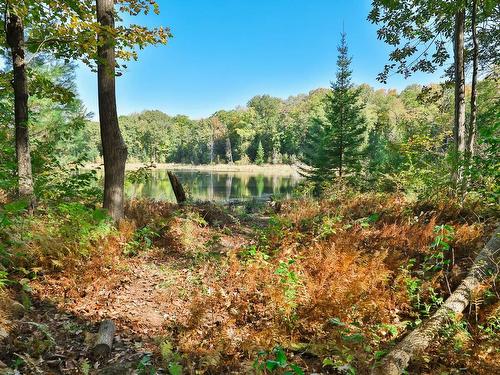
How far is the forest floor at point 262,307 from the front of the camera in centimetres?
328

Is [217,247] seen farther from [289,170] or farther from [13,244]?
[289,170]

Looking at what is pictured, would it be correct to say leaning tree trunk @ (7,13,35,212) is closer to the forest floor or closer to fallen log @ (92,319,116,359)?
the forest floor

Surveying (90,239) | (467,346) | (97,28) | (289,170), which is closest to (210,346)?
(467,346)

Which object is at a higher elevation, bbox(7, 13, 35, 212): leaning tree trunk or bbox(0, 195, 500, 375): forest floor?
bbox(7, 13, 35, 212): leaning tree trunk

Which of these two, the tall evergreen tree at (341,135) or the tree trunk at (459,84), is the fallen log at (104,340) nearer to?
the tree trunk at (459,84)

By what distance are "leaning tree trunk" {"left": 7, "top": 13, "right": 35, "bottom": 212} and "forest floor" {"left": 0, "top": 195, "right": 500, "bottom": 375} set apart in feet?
8.04

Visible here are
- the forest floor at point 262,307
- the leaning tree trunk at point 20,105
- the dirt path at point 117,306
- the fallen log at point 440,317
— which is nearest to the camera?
the fallen log at point 440,317

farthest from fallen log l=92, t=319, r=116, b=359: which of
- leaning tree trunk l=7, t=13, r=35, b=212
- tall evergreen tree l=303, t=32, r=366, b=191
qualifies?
tall evergreen tree l=303, t=32, r=366, b=191

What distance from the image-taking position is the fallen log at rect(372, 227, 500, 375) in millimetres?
2965

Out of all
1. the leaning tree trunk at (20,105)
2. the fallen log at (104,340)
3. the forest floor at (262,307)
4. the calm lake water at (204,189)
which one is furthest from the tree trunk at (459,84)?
the leaning tree trunk at (20,105)

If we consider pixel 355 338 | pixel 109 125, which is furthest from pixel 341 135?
pixel 355 338

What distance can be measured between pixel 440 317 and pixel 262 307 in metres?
2.15

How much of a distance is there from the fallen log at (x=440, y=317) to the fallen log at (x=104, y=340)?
110 inches

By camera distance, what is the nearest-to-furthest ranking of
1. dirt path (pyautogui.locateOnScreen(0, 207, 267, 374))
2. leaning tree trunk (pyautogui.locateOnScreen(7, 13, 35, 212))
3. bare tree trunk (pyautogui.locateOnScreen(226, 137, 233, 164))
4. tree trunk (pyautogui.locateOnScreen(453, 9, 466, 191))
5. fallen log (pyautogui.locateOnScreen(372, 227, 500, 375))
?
fallen log (pyautogui.locateOnScreen(372, 227, 500, 375))
dirt path (pyautogui.locateOnScreen(0, 207, 267, 374))
leaning tree trunk (pyautogui.locateOnScreen(7, 13, 35, 212))
tree trunk (pyautogui.locateOnScreen(453, 9, 466, 191))
bare tree trunk (pyautogui.locateOnScreen(226, 137, 233, 164))
